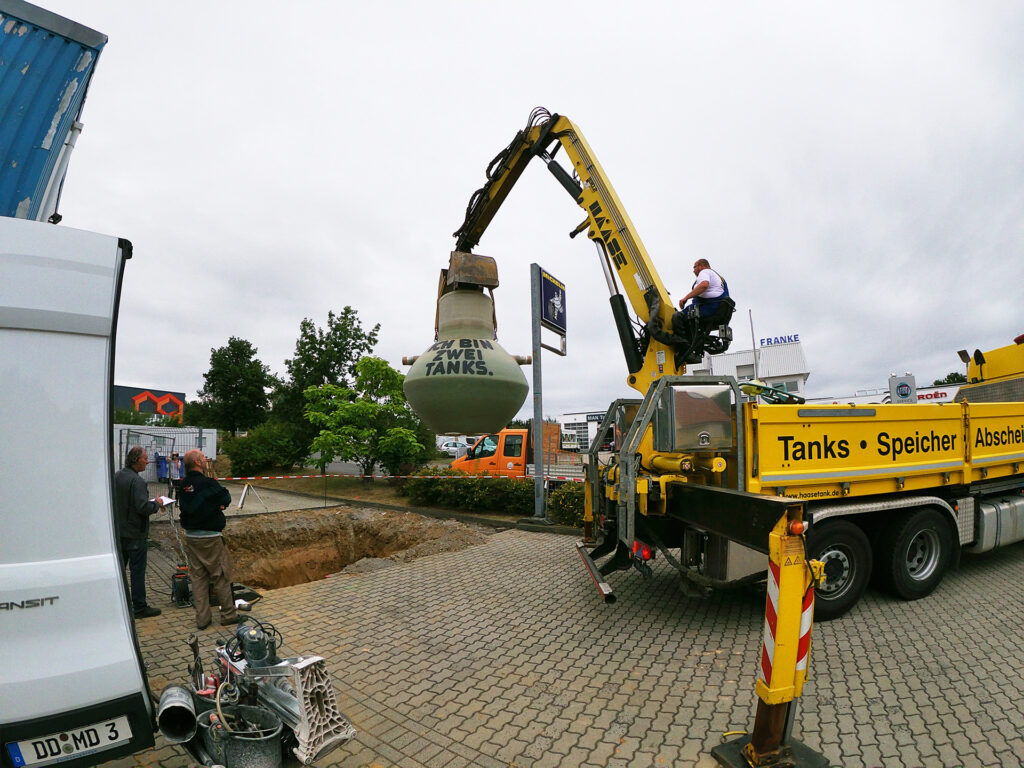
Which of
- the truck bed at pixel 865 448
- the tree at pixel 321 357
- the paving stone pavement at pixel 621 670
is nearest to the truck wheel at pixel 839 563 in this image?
the paving stone pavement at pixel 621 670

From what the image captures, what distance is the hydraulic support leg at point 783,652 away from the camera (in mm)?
2486

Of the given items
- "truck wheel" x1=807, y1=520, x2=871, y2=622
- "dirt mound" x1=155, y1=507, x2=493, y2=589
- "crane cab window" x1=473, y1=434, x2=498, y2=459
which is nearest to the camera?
"truck wheel" x1=807, y1=520, x2=871, y2=622

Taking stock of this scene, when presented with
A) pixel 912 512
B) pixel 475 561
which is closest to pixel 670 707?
pixel 912 512

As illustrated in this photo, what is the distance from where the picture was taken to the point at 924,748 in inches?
106

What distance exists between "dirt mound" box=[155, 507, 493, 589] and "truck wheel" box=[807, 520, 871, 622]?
5195 mm

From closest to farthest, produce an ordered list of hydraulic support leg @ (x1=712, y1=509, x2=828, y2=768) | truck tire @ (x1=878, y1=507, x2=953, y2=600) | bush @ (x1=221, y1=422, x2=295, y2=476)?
1. hydraulic support leg @ (x1=712, y1=509, x2=828, y2=768)
2. truck tire @ (x1=878, y1=507, x2=953, y2=600)
3. bush @ (x1=221, y1=422, x2=295, y2=476)

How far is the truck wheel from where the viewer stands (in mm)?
4359

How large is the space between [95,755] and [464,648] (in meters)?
2.68

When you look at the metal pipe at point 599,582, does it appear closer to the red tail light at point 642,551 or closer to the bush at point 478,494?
the red tail light at point 642,551

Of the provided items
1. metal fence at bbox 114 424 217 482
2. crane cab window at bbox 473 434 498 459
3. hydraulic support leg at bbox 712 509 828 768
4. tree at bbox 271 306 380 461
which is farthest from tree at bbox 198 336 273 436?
hydraulic support leg at bbox 712 509 828 768

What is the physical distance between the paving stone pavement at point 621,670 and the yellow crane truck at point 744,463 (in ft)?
1.58

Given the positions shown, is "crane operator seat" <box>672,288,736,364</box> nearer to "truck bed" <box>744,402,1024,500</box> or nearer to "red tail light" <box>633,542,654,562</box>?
"truck bed" <box>744,402,1024,500</box>

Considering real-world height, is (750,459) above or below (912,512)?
above

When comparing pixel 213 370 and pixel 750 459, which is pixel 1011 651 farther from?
pixel 213 370
